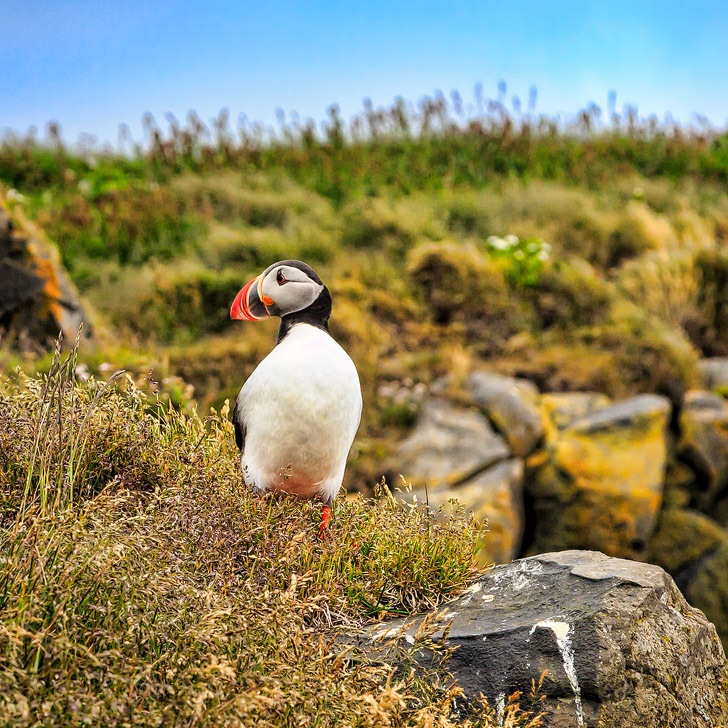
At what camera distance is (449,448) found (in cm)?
724

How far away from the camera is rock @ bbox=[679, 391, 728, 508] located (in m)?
7.68

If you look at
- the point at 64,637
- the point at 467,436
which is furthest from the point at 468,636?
the point at 467,436

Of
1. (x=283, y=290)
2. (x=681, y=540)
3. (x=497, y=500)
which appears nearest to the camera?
(x=283, y=290)

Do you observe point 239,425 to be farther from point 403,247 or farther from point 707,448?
point 403,247

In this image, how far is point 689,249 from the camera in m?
10.2

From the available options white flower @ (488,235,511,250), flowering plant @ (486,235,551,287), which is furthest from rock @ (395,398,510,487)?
white flower @ (488,235,511,250)

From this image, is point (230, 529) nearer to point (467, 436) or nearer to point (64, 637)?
point (64, 637)

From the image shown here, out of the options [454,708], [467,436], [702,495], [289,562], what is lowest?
[702,495]

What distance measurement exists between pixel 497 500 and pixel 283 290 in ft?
13.5

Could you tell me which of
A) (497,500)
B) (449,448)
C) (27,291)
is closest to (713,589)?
(497,500)

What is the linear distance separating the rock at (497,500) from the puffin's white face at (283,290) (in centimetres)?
352

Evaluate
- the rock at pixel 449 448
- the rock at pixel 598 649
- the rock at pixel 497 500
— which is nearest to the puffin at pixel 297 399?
A: the rock at pixel 598 649

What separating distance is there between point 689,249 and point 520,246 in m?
2.23

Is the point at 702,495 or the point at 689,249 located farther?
the point at 689,249
